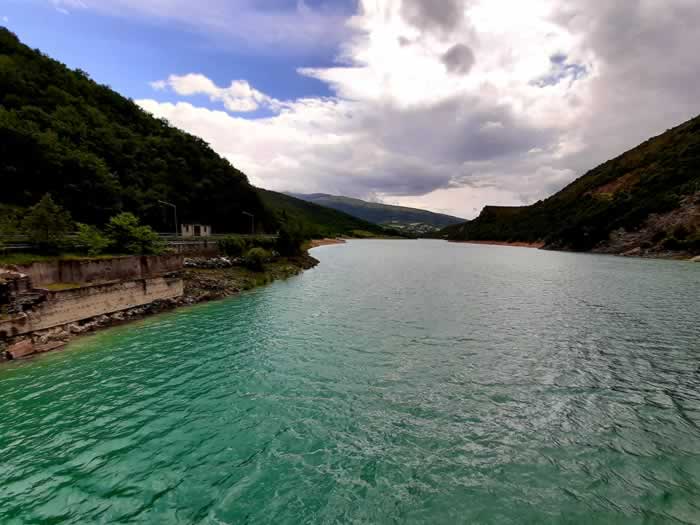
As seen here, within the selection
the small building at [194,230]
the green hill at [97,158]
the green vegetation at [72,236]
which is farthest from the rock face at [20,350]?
the small building at [194,230]

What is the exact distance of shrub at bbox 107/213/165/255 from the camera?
32.0 meters

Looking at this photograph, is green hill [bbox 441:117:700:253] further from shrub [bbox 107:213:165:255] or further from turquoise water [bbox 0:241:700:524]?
shrub [bbox 107:213:165:255]

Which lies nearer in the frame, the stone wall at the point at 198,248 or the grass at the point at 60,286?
the grass at the point at 60,286

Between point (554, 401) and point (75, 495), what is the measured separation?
55.9 ft

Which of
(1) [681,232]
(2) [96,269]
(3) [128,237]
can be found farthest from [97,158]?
(1) [681,232]

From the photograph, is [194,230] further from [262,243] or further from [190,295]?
[190,295]

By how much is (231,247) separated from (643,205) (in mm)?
113499

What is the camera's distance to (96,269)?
26.4m

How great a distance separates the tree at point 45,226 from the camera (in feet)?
83.9

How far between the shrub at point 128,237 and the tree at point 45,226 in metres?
4.38

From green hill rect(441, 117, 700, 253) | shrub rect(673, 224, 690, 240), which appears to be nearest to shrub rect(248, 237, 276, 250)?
green hill rect(441, 117, 700, 253)

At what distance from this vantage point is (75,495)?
345 inches

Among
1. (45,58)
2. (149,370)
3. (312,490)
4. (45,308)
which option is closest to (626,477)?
(312,490)

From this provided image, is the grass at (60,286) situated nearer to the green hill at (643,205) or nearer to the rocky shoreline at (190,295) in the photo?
the rocky shoreline at (190,295)
